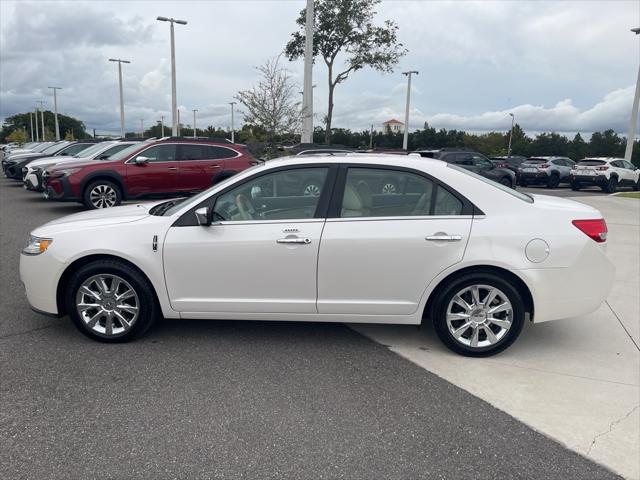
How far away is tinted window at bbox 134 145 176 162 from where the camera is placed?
11.7 m

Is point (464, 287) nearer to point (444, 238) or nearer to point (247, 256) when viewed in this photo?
point (444, 238)

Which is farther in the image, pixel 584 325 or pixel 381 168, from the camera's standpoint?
pixel 584 325

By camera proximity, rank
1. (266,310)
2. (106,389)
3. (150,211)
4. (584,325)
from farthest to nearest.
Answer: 1. (584,325)
2. (150,211)
3. (266,310)
4. (106,389)

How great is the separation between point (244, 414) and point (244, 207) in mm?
1665

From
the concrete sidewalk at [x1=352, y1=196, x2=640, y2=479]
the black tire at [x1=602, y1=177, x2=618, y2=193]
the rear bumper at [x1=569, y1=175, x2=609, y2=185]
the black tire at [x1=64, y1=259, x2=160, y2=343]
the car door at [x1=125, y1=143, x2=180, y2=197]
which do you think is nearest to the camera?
the concrete sidewalk at [x1=352, y1=196, x2=640, y2=479]

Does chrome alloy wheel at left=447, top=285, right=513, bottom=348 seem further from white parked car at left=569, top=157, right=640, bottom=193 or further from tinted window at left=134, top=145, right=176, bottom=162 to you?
white parked car at left=569, top=157, right=640, bottom=193

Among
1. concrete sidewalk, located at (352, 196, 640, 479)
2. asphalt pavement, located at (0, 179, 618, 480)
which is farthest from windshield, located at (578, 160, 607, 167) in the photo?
asphalt pavement, located at (0, 179, 618, 480)

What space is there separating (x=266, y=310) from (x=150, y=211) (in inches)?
55.7

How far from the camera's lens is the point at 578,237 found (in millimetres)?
3814

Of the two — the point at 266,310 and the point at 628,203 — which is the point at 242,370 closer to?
the point at 266,310

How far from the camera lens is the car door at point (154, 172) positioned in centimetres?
1145

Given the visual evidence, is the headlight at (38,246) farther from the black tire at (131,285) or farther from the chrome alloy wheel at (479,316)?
the chrome alloy wheel at (479,316)

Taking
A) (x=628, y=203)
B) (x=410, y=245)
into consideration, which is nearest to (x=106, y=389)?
(x=410, y=245)

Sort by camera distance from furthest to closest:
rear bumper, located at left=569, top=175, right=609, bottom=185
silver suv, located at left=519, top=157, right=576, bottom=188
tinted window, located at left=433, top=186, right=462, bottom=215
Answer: silver suv, located at left=519, top=157, right=576, bottom=188, rear bumper, located at left=569, top=175, right=609, bottom=185, tinted window, located at left=433, top=186, right=462, bottom=215
